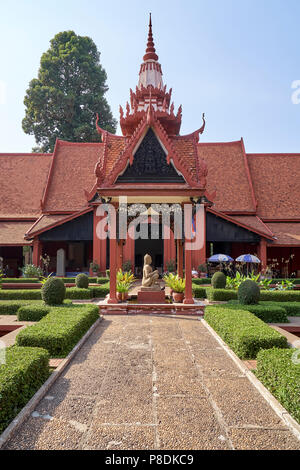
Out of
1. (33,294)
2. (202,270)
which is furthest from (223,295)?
(33,294)

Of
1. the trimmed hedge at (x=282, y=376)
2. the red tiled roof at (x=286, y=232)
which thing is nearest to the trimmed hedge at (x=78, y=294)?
the trimmed hedge at (x=282, y=376)

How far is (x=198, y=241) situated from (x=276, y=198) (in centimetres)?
748

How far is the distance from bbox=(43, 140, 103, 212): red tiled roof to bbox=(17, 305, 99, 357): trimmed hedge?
1394 centimetres

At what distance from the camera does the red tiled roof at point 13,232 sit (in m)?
19.3

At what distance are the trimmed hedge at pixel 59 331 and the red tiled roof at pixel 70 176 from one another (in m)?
13.9

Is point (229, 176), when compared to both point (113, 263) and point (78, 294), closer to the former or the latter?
point (113, 263)

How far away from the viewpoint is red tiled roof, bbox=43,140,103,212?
22.2 meters

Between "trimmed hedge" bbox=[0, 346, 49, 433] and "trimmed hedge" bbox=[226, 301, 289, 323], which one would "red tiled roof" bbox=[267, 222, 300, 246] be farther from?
"trimmed hedge" bbox=[0, 346, 49, 433]

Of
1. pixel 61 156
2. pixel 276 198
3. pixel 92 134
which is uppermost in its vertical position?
pixel 92 134

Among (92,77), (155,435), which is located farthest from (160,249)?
(92,77)

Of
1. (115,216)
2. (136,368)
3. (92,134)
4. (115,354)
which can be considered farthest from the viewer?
(92,134)

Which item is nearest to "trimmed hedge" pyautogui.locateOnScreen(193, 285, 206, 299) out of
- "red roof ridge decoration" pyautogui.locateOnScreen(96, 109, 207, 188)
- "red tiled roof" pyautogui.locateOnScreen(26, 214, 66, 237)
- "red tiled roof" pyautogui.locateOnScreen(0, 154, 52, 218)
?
"red roof ridge decoration" pyautogui.locateOnScreen(96, 109, 207, 188)

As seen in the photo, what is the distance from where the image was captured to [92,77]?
39.7 metres
